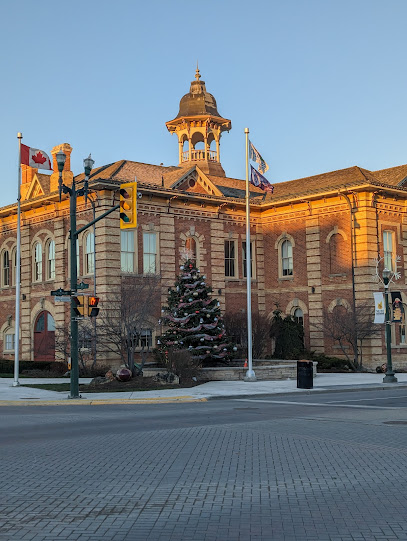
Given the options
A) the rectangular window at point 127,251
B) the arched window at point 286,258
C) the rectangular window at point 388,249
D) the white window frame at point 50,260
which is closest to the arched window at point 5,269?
the white window frame at point 50,260

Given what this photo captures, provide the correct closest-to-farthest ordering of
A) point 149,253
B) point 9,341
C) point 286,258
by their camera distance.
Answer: point 149,253 < point 286,258 < point 9,341

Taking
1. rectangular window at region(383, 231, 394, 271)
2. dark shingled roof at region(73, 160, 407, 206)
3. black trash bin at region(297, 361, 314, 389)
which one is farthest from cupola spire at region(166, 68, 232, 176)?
black trash bin at region(297, 361, 314, 389)

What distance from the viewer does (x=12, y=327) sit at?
139 ft

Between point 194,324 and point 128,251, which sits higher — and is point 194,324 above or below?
below

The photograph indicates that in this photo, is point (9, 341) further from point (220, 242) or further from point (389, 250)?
point (389, 250)

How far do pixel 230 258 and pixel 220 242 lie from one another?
4.38ft

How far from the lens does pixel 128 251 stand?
36750 millimetres

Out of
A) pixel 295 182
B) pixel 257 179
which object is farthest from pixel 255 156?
pixel 295 182

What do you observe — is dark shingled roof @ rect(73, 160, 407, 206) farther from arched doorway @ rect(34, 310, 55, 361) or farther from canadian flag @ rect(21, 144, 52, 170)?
arched doorway @ rect(34, 310, 55, 361)

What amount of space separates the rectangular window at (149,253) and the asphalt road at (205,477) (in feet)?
64.5

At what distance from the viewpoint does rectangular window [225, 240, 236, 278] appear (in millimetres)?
41719

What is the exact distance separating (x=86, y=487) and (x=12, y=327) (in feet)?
113

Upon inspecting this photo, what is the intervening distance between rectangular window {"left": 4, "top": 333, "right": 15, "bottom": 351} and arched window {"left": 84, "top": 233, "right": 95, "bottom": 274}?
27.3 feet

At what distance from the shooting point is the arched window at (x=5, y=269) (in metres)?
43.8
